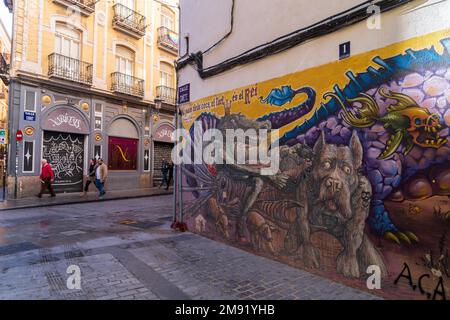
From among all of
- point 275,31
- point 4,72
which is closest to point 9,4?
point 4,72

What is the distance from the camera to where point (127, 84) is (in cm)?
1773

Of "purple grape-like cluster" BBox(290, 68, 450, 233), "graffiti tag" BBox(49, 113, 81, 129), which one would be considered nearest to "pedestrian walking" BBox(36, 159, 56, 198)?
"graffiti tag" BBox(49, 113, 81, 129)

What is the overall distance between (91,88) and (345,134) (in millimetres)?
14750

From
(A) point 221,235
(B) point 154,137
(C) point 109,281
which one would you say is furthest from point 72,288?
(B) point 154,137

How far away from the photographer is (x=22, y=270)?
181 inches

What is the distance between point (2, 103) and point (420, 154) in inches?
1359

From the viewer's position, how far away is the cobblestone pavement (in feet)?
12.7

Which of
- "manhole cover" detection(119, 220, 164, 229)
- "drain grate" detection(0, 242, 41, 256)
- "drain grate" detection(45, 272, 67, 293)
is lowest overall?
"drain grate" detection(45, 272, 67, 293)

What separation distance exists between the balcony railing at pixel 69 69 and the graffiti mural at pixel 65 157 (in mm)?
2683

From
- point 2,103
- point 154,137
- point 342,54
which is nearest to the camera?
point 342,54

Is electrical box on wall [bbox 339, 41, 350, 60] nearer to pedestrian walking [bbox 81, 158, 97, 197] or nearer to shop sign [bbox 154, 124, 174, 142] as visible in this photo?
pedestrian walking [bbox 81, 158, 97, 197]

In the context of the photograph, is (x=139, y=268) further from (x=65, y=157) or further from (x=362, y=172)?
(x=65, y=157)

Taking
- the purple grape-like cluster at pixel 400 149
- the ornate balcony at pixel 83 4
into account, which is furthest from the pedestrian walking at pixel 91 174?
the purple grape-like cluster at pixel 400 149
